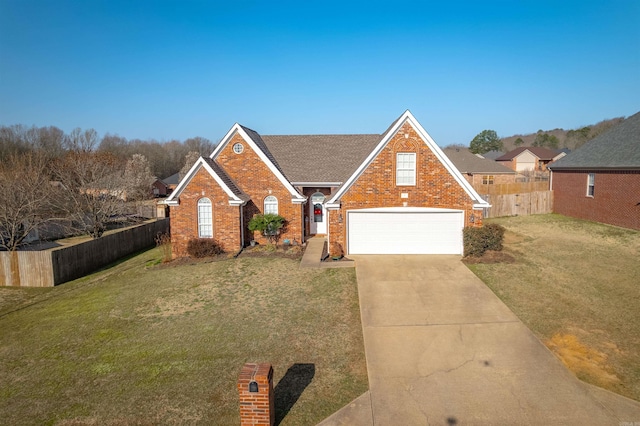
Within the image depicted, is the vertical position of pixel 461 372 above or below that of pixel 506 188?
below

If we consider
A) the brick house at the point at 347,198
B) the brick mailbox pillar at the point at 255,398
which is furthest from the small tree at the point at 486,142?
the brick mailbox pillar at the point at 255,398

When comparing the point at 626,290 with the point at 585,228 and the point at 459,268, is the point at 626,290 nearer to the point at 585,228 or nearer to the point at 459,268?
the point at 459,268

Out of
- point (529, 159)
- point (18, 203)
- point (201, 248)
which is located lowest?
point (201, 248)

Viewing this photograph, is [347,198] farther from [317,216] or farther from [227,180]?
[227,180]

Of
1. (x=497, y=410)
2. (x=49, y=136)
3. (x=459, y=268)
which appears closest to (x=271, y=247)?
(x=459, y=268)

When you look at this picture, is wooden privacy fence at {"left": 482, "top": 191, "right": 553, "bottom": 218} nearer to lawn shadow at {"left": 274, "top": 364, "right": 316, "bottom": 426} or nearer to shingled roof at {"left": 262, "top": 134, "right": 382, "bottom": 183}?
shingled roof at {"left": 262, "top": 134, "right": 382, "bottom": 183}

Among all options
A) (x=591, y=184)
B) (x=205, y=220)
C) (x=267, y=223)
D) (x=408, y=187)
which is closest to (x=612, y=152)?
(x=591, y=184)

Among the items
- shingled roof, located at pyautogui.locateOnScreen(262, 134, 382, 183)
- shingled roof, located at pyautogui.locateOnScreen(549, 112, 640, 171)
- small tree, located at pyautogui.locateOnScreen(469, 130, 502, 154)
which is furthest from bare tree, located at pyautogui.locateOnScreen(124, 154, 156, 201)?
small tree, located at pyautogui.locateOnScreen(469, 130, 502, 154)

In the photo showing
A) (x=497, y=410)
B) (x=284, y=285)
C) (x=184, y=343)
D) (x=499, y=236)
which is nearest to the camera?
(x=497, y=410)
